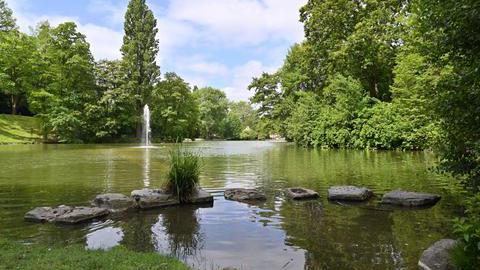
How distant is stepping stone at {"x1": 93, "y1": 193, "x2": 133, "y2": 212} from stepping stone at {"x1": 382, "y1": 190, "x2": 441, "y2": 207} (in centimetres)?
624

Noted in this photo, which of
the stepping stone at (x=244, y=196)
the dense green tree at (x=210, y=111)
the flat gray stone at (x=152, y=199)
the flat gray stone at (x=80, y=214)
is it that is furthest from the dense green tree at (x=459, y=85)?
the dense green tree at (x=210, y=111)

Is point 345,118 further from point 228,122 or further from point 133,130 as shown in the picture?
point 228,122

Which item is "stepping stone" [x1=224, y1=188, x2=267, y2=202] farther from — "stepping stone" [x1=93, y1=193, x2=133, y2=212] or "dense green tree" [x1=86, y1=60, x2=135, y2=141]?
"dense green tree" [x1=86, y1=60, x2=135, y2=141]

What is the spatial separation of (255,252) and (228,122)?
306 feet

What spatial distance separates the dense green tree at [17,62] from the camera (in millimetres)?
46344

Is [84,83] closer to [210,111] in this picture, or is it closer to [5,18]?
[5,18]

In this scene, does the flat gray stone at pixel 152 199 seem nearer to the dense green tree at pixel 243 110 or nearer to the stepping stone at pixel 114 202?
the stepping stone at pixel 114 202

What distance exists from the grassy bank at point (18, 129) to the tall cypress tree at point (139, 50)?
42.6ft

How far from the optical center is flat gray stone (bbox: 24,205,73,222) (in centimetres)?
765

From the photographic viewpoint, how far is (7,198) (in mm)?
10117

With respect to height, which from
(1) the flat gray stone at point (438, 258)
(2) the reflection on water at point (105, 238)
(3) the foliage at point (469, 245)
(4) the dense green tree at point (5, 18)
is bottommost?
(2) the reflection on water at point (105, 238)

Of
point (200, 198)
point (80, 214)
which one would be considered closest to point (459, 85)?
point (200, 198)

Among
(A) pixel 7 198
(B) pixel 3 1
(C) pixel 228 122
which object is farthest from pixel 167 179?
(C) pixel 228 122

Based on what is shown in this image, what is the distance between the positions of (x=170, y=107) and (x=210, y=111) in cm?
3527
